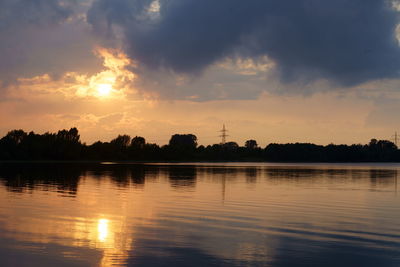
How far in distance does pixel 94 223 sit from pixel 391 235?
15.6 m

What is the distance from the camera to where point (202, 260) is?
51.5 feet

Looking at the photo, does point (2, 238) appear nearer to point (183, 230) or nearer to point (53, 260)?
point (53, 260)

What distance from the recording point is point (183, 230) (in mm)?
22000

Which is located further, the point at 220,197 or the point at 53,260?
the point at 220,197

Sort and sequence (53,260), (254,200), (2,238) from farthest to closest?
(254,200) < (2,238) < (53,260)

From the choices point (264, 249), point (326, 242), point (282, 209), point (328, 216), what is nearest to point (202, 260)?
point (264, 249)

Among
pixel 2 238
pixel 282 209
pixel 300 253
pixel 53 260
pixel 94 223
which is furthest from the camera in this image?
pixel 282 209

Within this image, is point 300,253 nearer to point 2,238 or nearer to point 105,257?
point 105,257

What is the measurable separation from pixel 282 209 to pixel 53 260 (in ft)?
66.6

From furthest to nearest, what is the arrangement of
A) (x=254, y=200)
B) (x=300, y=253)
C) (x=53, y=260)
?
1. (x=254, y=200)
2. (x=300, y=253)
3. (x=53, y=260)

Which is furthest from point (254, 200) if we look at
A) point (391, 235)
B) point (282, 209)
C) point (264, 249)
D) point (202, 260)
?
point (202, 260)

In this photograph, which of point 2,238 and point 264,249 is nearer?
point 264,249

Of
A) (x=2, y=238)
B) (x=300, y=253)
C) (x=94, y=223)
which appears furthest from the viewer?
(x=94, y=223)

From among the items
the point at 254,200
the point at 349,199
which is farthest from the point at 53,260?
the point at 349,199
